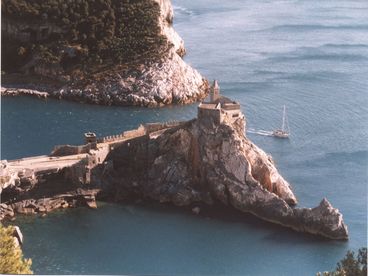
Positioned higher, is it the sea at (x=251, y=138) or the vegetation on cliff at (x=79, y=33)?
the vegetation on cliff at (x=79, y=33)

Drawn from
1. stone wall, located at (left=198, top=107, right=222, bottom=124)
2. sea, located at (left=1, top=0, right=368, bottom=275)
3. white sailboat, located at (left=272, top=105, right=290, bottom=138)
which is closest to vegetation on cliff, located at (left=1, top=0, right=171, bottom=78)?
sea, located at (left=1, top=0, right=368, bottom=275)

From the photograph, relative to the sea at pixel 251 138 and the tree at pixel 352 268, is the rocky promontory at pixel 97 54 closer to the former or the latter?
the sea at pixel 251 138

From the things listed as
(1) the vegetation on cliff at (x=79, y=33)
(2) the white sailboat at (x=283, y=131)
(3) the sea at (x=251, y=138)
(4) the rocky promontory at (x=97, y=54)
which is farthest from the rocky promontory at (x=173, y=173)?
(1) the vegetation on cliff at (x=79, y=33)

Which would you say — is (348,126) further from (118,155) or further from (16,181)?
(16,181)

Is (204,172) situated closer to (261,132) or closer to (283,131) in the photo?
(261,132)

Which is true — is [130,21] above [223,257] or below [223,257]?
above

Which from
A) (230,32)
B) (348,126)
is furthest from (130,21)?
(348,126)

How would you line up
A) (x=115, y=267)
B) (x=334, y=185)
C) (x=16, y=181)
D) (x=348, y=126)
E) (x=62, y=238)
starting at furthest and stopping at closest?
(x=348, y=126), (x=334, y=185), (x=16, y=181), (x=62, y=238), (x=115, y=267)
